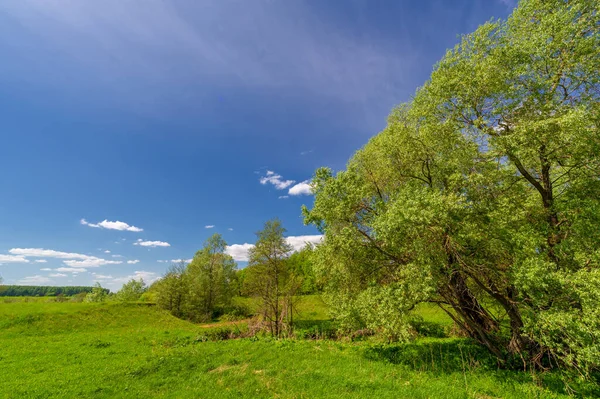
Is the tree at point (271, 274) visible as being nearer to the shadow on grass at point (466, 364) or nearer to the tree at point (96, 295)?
the shadow on grass at point (466, 364)

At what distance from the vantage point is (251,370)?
16125 mm

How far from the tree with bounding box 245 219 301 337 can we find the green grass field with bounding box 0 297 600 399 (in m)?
4.61

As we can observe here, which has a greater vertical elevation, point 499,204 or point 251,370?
point 499,204

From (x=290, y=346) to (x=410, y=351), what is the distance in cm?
943

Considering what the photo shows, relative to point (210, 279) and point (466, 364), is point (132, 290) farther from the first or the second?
point (466, 364)

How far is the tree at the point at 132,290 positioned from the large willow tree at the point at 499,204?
85.8 metres

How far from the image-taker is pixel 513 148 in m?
11.5

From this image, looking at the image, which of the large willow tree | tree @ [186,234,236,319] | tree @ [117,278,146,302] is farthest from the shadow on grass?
tree @ [117,278,146,302]

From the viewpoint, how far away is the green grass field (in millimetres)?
12117

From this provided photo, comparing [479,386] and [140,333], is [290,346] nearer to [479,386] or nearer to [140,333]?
[479,386]

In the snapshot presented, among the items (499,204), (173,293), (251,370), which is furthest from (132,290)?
(499,204)

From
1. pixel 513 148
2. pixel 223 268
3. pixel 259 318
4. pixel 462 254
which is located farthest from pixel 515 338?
pixel 223 268

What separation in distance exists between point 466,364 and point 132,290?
316 feet

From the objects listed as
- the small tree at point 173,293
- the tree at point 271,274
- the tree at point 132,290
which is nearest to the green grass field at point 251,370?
the tree at point 271,274
